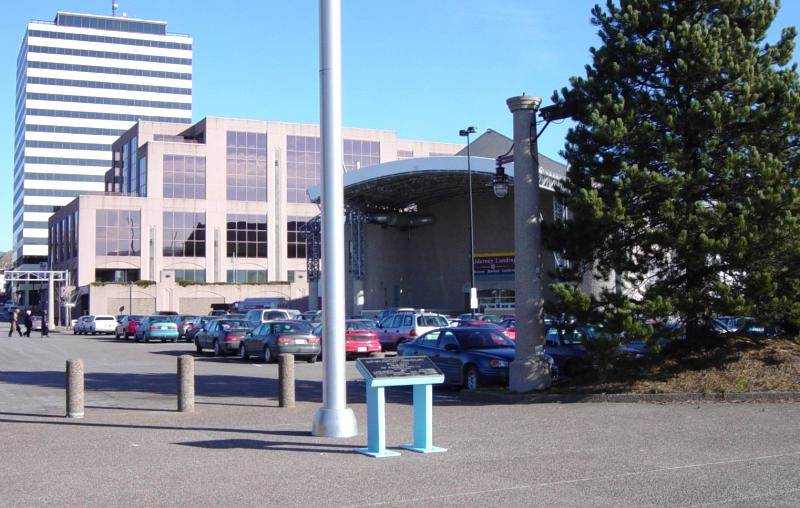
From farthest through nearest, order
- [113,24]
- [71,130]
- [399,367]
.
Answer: [113,24] → [71,130] → [399,367]

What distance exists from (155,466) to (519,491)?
415cm

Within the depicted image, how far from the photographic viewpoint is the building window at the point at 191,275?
8600 centimetres

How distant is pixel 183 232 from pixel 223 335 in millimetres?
57205

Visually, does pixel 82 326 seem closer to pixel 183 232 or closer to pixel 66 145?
pixel 183 232

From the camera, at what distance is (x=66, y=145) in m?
138

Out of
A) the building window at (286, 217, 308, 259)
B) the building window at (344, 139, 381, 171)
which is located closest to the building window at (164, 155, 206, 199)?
the building window at (286, 217, 308, 259)

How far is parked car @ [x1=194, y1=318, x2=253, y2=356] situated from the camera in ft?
102

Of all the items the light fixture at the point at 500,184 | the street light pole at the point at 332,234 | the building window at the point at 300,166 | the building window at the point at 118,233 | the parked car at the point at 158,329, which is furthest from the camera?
the building window at the point at 300,166

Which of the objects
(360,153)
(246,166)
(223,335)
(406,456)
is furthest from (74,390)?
(360,153)

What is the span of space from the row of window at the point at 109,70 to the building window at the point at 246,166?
204 ft

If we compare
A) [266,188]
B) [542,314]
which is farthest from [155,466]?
[266,188]

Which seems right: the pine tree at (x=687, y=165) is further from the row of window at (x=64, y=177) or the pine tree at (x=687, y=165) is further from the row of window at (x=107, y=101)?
the row of window at (x=107, y=101)

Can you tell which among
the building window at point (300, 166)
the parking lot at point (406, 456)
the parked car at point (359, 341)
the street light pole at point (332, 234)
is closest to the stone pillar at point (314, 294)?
the building window at point (300, 166)

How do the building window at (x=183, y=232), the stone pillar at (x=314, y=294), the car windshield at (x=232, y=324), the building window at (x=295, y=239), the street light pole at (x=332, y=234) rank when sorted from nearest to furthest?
the street light pole at (x=332, y=234) < the car windshield at (x=232, y=324) < the stone pillar at (x=314, y=294) < the building window at (x=183, y=232) < the building window at (x=295, y=239)
